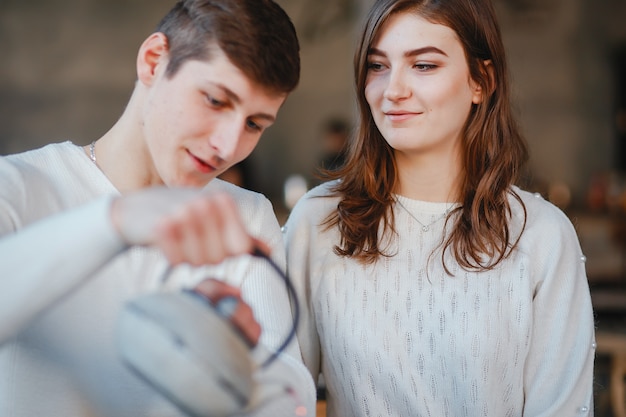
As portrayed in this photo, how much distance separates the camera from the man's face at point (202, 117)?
1110 mm

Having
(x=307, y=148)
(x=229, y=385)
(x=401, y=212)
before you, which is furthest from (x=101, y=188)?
(x=307, y=148)

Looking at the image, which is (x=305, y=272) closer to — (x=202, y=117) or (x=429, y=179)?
(x=429, y=179)

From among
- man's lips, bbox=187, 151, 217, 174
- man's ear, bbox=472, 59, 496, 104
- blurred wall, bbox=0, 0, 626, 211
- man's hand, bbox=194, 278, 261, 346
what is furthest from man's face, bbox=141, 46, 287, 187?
blurred wall, bbox=0, 0, 626, 211

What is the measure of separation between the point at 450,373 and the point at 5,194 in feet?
3.14

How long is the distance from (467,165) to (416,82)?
0.28 m

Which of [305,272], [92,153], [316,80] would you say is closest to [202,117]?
[92,153]

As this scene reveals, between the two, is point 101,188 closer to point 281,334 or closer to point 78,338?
point 78,338

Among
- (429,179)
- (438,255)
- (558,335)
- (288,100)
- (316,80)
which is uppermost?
(429,179)

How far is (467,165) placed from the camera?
1.75 m

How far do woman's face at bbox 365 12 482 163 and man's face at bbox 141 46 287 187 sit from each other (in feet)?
1.48

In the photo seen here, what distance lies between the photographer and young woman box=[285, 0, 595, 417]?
5.22ft

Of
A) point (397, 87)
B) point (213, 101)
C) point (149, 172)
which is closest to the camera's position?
point (213, 101)

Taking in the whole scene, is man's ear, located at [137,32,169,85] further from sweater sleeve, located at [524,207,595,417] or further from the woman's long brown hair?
sweater sleeve, located at [524,207,595,417]

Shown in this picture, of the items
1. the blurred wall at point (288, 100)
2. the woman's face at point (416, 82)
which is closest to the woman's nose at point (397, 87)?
the woman's face at point (416, 82)
